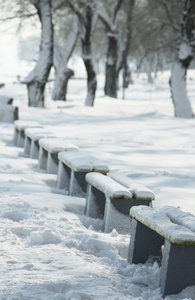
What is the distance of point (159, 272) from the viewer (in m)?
2.79

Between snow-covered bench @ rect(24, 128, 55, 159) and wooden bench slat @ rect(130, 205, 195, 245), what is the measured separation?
364 centimetres

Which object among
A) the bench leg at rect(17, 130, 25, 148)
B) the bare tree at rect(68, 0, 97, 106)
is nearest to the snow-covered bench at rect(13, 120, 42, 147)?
the bench leg at rect(17, 130, 25, 148)

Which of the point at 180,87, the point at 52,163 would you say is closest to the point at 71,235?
the point at 52,163

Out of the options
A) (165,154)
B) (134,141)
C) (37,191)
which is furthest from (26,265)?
(134,141)

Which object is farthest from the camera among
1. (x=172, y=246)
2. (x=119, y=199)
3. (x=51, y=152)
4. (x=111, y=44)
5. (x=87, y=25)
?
(x=111, y=44)

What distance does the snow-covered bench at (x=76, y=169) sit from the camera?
439 centimetres

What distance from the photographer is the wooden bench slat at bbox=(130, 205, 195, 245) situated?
8.20 feet

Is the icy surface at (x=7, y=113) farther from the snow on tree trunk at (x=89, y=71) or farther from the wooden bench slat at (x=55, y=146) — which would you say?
the snow on tree trunk at (x=89, y=71)

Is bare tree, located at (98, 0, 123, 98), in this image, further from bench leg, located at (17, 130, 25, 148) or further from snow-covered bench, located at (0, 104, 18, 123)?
bench leg, located at (17, 130, 25, 148)

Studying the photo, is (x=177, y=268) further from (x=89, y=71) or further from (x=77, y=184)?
(x=89, y=71)

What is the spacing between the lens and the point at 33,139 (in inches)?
259

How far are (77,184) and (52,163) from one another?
1108mm

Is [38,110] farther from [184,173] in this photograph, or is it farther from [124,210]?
[124,210]

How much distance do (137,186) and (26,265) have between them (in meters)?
1.26
